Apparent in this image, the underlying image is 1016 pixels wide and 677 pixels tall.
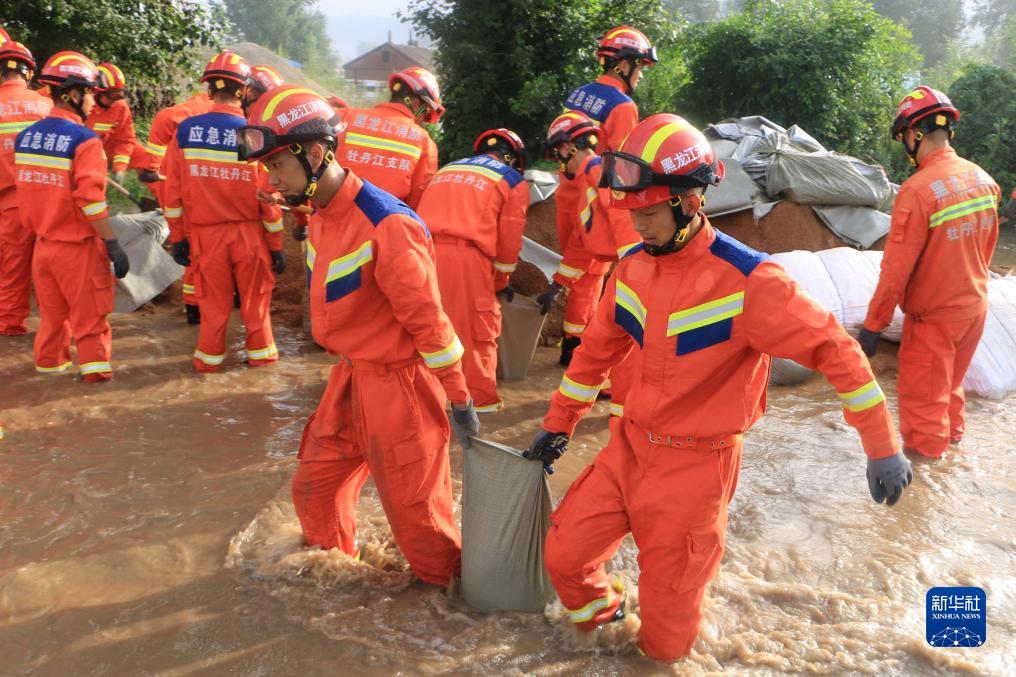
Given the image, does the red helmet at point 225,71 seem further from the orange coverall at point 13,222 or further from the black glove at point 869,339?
the black glove at point 869,339

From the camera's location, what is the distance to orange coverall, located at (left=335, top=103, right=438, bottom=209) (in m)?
5.32

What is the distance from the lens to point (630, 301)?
110 inches

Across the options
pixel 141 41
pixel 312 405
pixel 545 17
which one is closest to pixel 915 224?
pixel 312 405

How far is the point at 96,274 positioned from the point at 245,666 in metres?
3.45

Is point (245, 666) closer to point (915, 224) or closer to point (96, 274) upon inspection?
point (96, 274)

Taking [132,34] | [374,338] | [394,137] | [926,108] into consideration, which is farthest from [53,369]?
[926,108]

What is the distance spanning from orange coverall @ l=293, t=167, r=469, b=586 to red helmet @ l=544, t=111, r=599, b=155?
259cm

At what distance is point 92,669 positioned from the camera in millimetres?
2848

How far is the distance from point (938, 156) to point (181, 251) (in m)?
4.83

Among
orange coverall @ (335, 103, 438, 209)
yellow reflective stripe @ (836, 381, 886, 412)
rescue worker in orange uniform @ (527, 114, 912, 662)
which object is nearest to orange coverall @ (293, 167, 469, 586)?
rescue worker in orange uniform @ (527, 114, 912, 662)

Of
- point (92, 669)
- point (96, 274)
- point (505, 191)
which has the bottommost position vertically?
point (92, 669)

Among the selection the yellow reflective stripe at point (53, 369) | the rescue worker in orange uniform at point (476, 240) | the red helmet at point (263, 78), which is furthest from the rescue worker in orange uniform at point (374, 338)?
the red helmet at point (263, 78)

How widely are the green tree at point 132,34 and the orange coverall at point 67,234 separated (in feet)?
14.5

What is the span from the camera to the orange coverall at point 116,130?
283 inches
